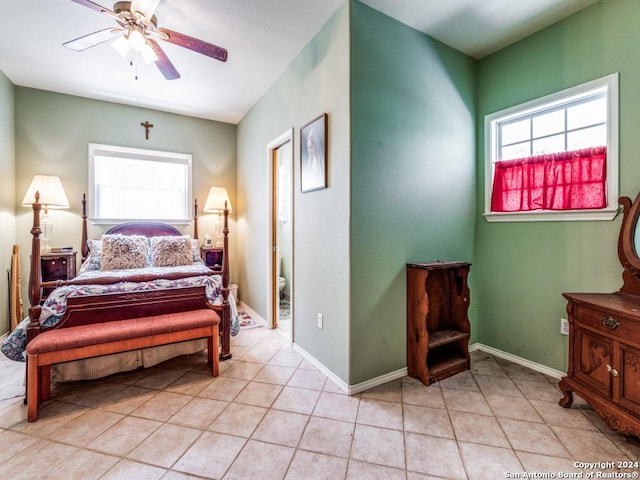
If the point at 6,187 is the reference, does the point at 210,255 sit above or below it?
below

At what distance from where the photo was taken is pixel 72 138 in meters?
3.62

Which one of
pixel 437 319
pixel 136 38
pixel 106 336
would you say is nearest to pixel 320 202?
pixel 437 319

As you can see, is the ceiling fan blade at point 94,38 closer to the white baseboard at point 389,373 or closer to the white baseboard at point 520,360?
the white baseboard at point 389,373

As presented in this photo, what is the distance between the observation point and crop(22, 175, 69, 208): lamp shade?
316 centimetres

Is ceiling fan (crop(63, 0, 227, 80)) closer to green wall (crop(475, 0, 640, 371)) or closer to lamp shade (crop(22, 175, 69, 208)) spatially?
lamp shade (crop(22, 175, 69, 208))

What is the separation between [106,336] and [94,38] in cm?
212

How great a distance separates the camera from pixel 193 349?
8.45 feet

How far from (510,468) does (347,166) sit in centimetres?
194

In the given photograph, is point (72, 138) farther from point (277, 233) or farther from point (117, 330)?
point (117, 330)

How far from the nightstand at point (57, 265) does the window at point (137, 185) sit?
0.72m

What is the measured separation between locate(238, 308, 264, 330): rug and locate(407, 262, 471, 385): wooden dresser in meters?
1.94

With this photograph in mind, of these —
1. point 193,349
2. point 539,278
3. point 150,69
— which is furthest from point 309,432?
point 150,69

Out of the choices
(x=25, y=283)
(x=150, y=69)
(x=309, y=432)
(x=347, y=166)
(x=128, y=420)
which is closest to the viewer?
(x=309, y=432)

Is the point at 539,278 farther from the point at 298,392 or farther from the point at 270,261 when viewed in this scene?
the point at 270,261
